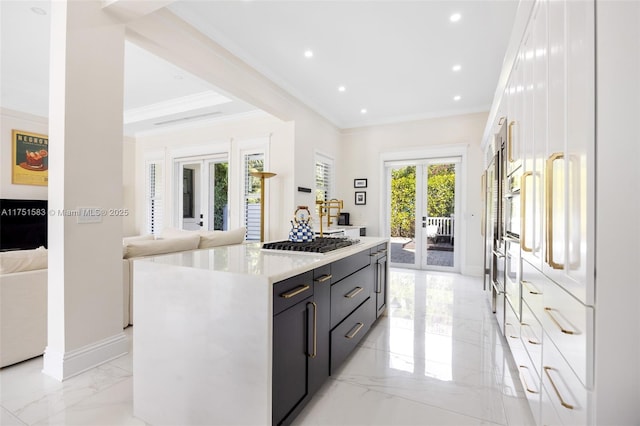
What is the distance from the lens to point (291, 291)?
146 centimetres

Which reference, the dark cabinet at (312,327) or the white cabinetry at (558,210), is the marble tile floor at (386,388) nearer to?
the dark cabinet at (312,327)

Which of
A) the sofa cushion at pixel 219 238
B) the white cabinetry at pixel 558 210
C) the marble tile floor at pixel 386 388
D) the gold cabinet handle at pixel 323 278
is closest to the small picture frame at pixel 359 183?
the sofa cushion at pixel 219 238

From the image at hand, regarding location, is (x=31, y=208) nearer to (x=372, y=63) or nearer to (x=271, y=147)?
(x=271, y=147)

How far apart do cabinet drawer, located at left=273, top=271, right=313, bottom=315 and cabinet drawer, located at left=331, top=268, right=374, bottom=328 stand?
36 centimetres

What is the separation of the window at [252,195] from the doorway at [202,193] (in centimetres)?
58

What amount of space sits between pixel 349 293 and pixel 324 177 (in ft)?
13.7

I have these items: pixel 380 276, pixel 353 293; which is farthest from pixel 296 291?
pixel 380 276

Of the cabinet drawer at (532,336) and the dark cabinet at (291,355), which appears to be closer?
the dark cabinet at (291,355)

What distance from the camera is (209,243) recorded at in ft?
11.5

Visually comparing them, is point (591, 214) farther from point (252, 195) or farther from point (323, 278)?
point (252, 195)

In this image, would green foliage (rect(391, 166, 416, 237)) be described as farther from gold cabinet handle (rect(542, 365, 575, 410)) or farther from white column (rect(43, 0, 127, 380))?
white column (rect(43, 0, 127, 380))

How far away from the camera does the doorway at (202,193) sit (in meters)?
6.03

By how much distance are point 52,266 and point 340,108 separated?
475 centimetres

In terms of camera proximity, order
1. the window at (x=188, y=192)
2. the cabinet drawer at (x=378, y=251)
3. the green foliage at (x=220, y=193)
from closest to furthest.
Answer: the cabinet drawer at (x=378, y=251)
the green foliage at (x=220, y=193)
the window at (x=188, y=192)
